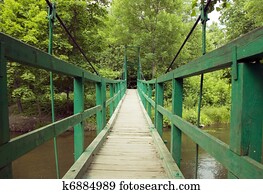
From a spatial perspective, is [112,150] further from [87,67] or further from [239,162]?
[87,67]

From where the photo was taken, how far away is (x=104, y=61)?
1970 centimetres

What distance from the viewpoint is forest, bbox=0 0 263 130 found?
8.66m

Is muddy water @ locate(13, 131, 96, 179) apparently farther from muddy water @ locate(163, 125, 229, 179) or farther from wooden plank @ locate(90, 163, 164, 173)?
wooden plank @ locate(90, 163, 164, 173)

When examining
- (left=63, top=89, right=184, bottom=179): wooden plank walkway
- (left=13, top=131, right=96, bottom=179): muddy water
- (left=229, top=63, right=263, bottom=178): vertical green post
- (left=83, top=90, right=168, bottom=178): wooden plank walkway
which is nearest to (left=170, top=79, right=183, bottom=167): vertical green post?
(left=63, top=89, right=184, bottom=179): wooden plank walkway

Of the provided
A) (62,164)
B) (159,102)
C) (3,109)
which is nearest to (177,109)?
(159,102)

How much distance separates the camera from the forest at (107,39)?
28.4 ft

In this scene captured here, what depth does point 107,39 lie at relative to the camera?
11.4 m

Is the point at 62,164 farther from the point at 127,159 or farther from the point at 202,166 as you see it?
the point at 127,159

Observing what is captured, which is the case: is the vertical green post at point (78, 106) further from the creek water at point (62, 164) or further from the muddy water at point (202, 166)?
the muddy water at point (202, 166)

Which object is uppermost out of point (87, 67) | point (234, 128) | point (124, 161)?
point (87, 67)

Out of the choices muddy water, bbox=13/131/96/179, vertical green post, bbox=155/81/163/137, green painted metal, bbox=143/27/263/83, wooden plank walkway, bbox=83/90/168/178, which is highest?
green painted metal, bbox=143/27/263/83
